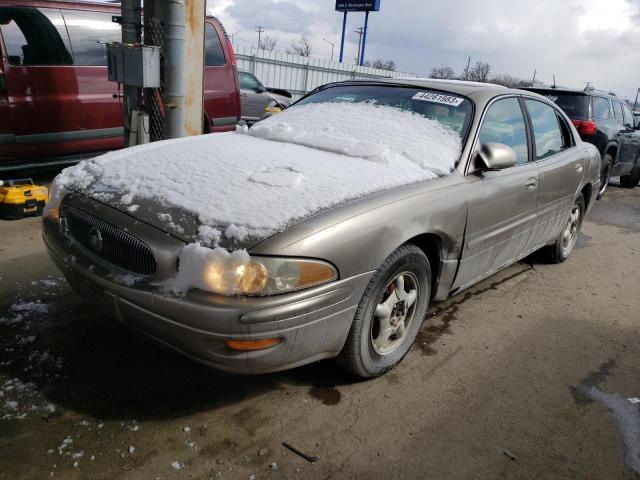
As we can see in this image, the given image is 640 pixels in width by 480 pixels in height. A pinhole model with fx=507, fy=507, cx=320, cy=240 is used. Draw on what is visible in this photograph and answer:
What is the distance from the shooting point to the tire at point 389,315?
2.39 metres

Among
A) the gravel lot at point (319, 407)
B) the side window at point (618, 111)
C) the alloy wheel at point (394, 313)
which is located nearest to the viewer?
the gravel lot at point (319, 407)

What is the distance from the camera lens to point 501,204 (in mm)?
3186

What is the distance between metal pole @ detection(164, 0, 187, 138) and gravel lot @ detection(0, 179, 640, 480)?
6.41 ft

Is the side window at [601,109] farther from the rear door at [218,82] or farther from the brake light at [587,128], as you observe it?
the rear door at [218,82]

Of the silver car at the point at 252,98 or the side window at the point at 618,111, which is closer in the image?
the side window at the point at 618,111

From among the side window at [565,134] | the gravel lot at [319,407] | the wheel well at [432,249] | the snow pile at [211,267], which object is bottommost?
the gravel lot at [319,407]

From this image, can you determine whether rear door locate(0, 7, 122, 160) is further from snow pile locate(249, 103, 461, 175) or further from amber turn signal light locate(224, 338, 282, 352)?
amber turn signal light locate(224, 338, 282, 352)

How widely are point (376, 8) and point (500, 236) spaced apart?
34861mm

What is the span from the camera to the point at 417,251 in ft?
8.58

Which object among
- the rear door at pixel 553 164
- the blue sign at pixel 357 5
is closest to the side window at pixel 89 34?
the rear door at pixel 553 164

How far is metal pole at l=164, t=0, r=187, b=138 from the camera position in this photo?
14.7ft

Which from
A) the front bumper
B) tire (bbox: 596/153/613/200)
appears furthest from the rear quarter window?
the front bumper

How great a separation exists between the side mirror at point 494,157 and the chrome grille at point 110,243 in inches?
77.2

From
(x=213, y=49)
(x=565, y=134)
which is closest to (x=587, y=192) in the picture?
(x=565, y=134)
